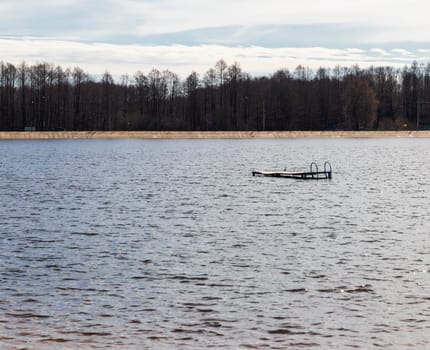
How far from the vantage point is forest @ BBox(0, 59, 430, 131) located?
541 feet

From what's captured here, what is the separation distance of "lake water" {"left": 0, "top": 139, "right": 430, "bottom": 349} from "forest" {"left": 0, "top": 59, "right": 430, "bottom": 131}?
413ft

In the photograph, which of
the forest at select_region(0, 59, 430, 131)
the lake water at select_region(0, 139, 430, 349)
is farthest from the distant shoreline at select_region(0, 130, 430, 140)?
the lake water at select_region(0, 139, 430, 349)

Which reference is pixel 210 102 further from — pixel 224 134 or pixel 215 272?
pixel 215 272

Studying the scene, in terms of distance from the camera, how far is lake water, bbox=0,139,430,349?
1475 cm

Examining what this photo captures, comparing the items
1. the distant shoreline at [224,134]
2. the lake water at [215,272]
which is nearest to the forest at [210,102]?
the distant shoreline at [224,134]

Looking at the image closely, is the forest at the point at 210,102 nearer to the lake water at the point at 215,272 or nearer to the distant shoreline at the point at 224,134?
the distant shoreline at the point at 224,134

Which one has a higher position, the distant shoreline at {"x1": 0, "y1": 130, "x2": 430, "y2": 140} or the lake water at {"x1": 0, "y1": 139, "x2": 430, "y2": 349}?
the distant shoreline at {"x1": 0, "y1": 130, "x2": 430, "y2": 140}

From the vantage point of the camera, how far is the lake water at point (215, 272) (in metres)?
14.8

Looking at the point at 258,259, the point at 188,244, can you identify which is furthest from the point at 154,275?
the point at 188,244

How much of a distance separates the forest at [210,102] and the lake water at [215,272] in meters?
126

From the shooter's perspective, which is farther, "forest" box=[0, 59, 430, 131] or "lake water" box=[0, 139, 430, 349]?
"forest" box=[0, 59, 430, 131]

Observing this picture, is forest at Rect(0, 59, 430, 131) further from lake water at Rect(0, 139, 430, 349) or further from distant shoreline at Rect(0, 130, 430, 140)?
lake water at Rect(0, 139, 430, 349)

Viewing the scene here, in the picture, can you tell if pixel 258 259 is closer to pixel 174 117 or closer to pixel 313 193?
pixel 313 193

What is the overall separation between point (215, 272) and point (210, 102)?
156695mm
